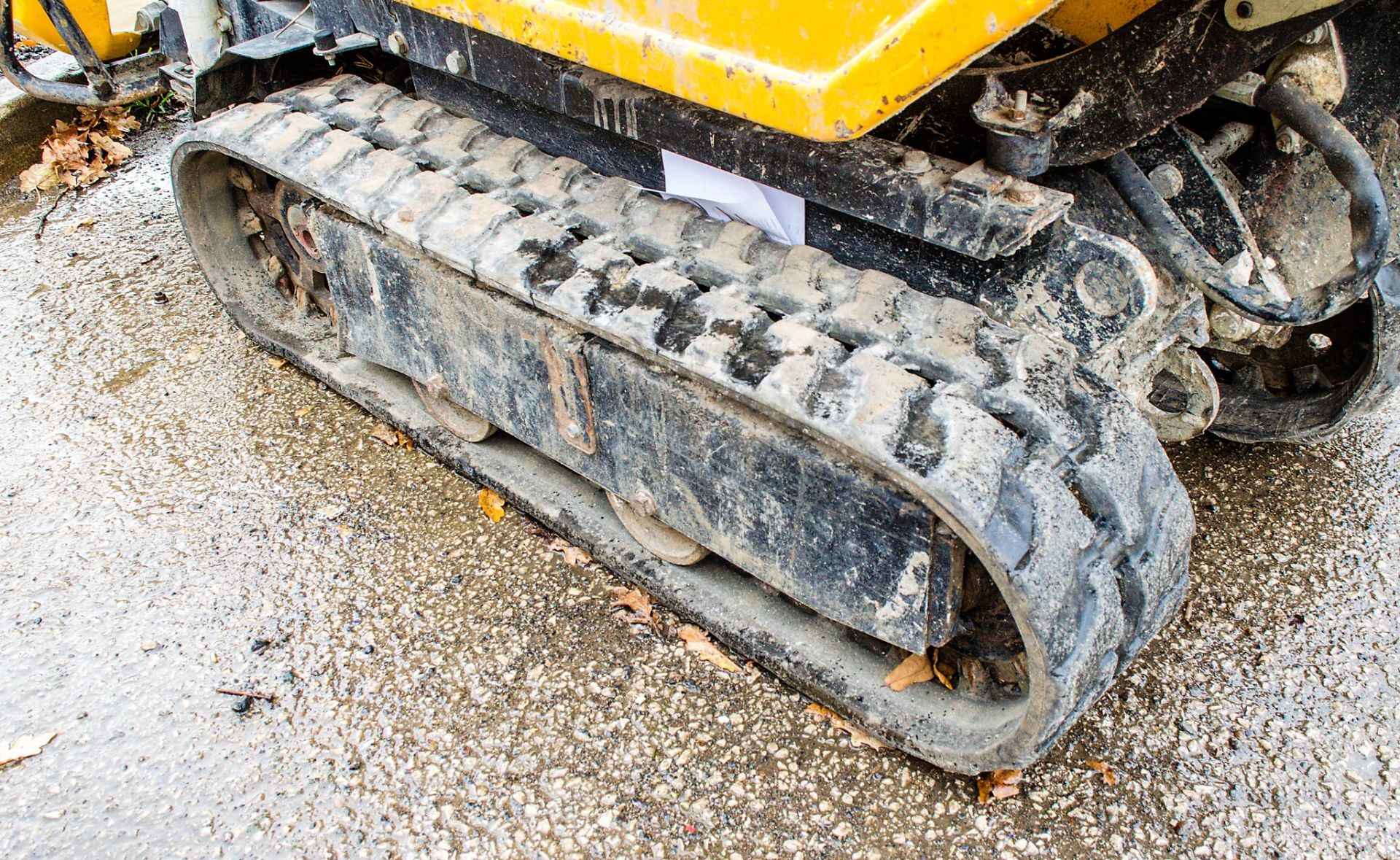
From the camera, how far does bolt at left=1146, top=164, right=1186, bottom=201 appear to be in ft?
6.93

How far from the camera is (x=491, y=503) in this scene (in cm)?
288

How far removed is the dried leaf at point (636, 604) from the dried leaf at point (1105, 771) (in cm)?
96

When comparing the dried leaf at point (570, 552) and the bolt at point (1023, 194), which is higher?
the bolt at point (1023, 194)

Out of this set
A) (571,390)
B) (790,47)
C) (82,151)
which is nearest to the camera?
(790,47)

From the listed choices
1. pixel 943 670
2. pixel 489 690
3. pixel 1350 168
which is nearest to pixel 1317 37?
pixel 1350 168

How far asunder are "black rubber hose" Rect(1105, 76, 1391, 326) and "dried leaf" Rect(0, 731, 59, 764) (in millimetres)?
2418

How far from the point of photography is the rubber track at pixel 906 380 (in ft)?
5.83

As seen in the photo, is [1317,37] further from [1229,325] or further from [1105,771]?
[1105,771]

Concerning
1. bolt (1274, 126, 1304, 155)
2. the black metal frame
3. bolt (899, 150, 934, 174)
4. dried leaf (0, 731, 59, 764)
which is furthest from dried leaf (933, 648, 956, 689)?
the black metal frame

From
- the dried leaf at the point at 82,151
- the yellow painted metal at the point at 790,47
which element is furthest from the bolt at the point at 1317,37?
the dried leaf at the point at 82,151

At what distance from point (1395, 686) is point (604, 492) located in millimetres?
1801

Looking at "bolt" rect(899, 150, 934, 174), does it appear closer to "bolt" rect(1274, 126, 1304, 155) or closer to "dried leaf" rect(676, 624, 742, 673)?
"bolt" rect(1274, 126, 1304, 155)

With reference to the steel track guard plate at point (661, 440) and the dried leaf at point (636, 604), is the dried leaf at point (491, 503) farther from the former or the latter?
the dried leaf at point (636, 604)

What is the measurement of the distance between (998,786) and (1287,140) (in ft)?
4.61
